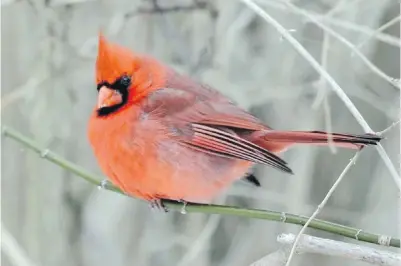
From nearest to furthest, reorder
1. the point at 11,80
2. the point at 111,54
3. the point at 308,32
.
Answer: the point at 111,54
the point at 308,32
the point at 11,80

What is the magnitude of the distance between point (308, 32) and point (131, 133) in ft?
0.89

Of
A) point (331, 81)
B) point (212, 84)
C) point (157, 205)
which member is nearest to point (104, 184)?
point (157, 205)

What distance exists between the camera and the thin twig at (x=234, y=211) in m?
0.75

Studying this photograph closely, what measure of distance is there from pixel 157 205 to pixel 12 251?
267mm

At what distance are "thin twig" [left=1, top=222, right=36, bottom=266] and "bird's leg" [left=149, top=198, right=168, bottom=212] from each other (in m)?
0.25

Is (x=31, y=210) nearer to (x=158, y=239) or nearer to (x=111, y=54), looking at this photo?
(x=158, y=239)

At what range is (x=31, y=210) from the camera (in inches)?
42.2

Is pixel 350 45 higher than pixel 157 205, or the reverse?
pixel 350 45

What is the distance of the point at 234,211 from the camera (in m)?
0.79

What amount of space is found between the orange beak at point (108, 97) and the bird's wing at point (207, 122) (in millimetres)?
32

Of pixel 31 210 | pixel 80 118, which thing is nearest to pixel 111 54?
pixel 80 118

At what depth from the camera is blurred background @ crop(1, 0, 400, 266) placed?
2.92ft

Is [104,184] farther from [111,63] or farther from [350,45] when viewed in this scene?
[350,45]

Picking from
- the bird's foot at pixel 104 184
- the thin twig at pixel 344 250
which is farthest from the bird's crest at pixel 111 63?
the thin twig at pixel 344 250
